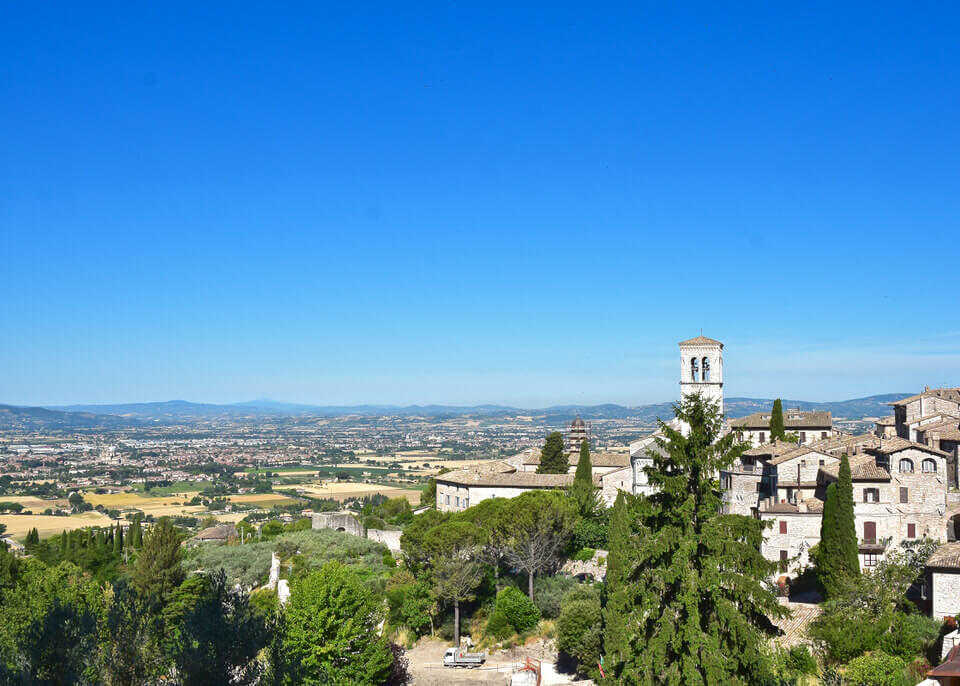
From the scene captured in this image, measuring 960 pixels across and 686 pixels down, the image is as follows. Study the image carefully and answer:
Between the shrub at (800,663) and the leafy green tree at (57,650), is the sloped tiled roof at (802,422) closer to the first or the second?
the shrub at (800,663)

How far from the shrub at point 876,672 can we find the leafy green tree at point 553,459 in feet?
128

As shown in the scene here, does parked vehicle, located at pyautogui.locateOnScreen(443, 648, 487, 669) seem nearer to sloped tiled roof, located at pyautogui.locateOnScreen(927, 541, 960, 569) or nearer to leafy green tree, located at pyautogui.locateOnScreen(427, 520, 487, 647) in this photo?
leafy green tree, located at pyautogui.locateOnScreen(427, 520, 487, 647)

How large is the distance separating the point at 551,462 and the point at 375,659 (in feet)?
115

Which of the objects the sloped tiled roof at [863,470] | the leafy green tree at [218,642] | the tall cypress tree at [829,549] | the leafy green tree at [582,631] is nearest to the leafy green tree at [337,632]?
the leafy green tree at [582,631]

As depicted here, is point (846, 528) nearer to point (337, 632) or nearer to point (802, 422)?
point (337, 632)

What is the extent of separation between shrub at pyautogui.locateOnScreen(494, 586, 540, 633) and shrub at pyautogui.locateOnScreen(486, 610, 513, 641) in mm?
146

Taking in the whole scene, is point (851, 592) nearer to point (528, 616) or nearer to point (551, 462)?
point (528, 616)

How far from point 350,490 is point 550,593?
4363 inches

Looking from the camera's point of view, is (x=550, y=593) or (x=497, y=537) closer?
(x=550, y=593)

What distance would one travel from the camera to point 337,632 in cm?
3081

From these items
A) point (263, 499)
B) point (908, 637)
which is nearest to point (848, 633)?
point (908, 637)

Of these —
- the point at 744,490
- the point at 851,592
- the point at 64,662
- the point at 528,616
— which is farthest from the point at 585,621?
the point at 64,662

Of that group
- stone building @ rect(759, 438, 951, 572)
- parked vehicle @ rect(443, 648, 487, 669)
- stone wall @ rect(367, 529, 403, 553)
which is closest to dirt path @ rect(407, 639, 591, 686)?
parked vehicle @ rect(443, 648, 487, 669)

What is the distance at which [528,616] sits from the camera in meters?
37.9
